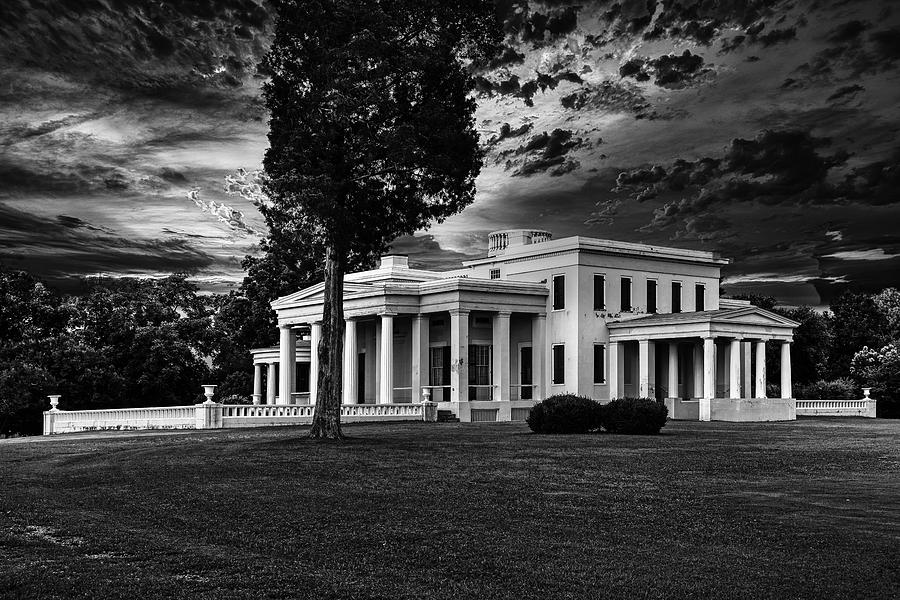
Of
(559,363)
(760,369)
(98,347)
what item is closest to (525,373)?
(559,363)

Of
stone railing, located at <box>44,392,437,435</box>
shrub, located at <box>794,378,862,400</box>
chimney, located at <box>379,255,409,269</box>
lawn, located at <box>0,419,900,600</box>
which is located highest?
chimney, located at <box>379,255,409,269</box>

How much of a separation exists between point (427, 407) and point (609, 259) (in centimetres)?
1451

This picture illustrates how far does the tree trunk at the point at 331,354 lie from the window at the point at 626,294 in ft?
91.3

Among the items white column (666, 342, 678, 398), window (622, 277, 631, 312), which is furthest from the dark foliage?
white column (666, 342, 678, 398)

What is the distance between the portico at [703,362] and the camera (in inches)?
1981

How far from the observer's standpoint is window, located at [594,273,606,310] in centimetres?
5562

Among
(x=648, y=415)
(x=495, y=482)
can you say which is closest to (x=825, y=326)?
(x=648, y=415)

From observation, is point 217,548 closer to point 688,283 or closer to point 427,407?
point 427,407

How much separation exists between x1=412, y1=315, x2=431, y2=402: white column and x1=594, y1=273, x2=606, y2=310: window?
30.8ft

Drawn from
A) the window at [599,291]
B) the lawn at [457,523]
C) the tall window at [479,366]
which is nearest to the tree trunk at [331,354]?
the lawn at [457,523]

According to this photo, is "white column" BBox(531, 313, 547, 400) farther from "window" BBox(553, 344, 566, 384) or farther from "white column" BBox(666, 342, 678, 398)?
"white column" BBox(666, 342, 678, 398)

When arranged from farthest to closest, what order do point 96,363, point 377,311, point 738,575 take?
1. point 96,363
2. point 377,311
3. point 738,575

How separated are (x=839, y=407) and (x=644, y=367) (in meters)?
14.2

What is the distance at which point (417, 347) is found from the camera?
175ft
